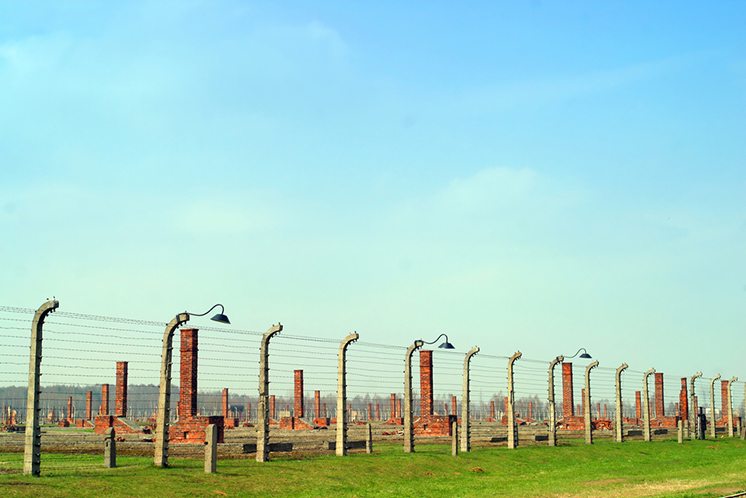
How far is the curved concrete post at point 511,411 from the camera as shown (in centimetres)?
3167

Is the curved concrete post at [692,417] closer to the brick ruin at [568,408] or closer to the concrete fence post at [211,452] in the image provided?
the brick ruin at [568,408]

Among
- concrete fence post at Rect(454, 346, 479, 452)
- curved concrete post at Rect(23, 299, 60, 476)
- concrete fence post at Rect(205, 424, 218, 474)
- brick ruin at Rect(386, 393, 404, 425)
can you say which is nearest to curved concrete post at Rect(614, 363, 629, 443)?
concrete fence post at Rect(454, 346, 479, 452)

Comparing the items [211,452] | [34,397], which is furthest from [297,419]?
[34,397]

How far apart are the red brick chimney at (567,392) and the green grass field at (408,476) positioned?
75.9 feet

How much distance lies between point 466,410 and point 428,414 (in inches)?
562

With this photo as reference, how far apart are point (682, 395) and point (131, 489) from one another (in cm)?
5910

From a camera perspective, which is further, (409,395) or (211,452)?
(409,395)

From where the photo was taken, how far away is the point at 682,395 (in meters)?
68.3

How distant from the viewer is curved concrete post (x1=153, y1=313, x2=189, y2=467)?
64.1 ft

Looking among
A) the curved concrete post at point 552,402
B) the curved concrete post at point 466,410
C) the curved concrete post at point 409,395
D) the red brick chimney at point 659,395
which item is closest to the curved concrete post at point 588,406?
the curved concrete post at point 552,402

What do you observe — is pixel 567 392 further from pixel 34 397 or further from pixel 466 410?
pixel 34 397

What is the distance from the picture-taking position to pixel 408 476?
897 inches

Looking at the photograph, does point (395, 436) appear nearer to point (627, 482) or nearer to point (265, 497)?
point (627, 482)

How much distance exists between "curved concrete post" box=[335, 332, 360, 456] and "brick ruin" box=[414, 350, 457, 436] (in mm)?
17151
